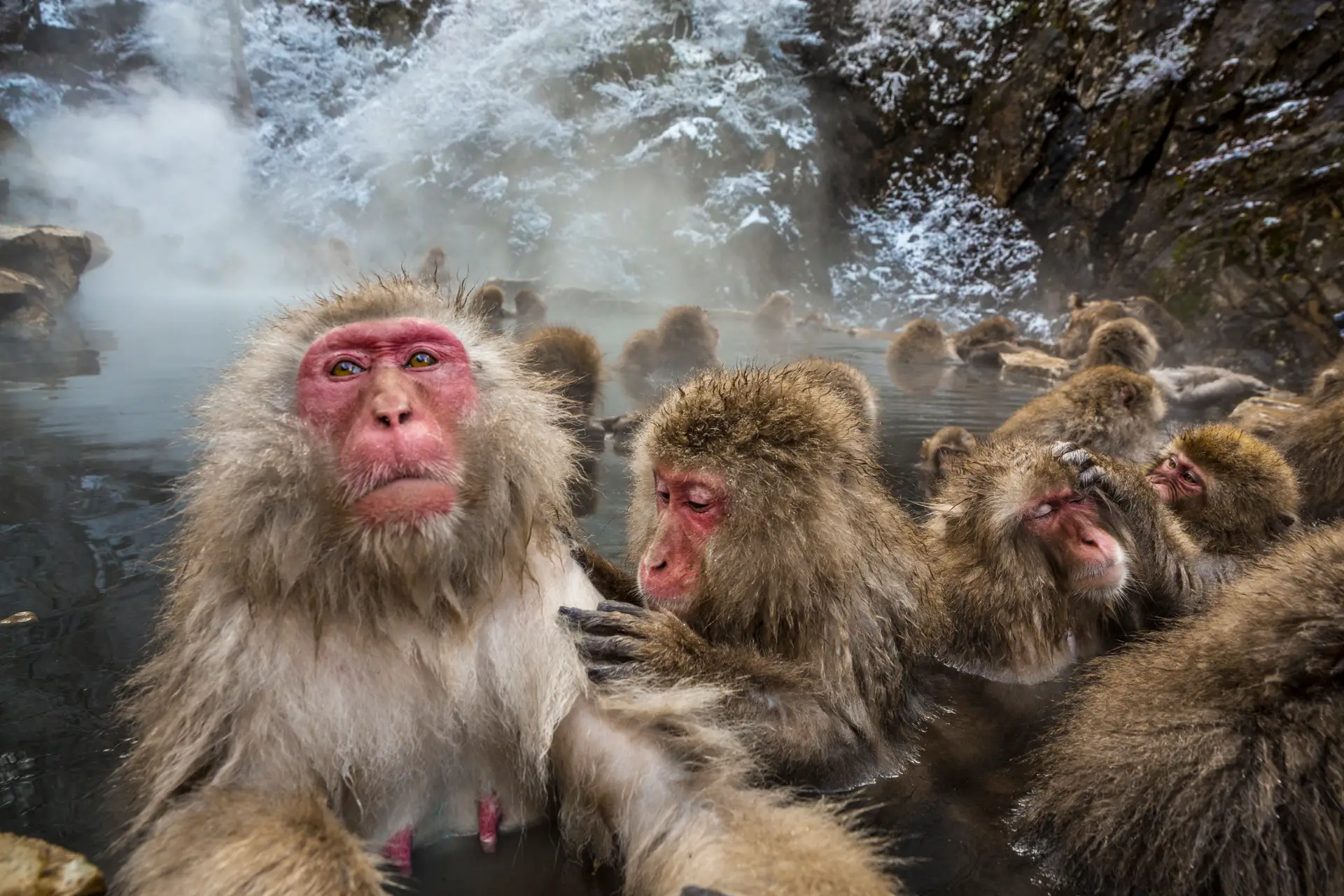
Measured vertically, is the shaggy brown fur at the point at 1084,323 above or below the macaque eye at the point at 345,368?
above

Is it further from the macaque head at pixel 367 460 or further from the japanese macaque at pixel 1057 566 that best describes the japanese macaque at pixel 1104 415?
the macaque head at pixel 367 460

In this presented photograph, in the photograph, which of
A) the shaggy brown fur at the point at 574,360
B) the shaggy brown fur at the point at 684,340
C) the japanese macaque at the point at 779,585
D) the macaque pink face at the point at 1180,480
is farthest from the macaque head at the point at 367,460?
the shaggy brown fur at the point at 684,340

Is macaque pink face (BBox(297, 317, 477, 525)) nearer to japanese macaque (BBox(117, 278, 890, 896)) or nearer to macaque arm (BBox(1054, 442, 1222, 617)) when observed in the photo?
japanese macaque (BBox(117, 278, 890, 896))

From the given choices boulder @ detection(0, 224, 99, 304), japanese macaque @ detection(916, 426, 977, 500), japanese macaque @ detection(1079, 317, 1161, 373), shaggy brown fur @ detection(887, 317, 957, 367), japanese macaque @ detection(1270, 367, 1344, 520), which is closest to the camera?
japanese macaque @ detection(1270, 367, 1344, 520)

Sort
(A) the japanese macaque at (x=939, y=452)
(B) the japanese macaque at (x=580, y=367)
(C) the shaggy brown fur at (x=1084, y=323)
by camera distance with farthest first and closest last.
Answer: (C) the shaggy brown fur at (x=1084, y=323) → (B) the japanese macaque at (x=580, y=367) → (A) the japanese macaque at (x=939, y=452)

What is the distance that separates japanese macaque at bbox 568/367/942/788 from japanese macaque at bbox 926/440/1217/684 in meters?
0.69

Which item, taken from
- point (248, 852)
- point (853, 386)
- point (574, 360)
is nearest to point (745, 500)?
point (248, 852)

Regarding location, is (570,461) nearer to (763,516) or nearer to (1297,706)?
(763,516)

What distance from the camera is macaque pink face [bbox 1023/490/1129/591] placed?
2660 millimetres

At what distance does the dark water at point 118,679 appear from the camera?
1818mm

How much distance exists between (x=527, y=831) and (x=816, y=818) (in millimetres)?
683

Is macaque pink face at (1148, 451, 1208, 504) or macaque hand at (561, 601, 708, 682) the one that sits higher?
macaque pink face at (1148, 451, 1208, 504)

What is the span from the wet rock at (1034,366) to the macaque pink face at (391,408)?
28.0 ft

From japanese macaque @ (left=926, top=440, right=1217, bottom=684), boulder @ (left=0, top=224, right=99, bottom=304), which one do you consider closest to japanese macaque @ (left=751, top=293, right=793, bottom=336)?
boulder @ (left=0, top=224, right=99, bottom=304)
